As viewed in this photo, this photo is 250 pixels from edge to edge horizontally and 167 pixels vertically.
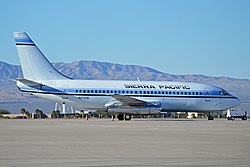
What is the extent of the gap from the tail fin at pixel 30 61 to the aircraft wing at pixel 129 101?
6241 mm

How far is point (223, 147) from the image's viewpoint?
66.7 ft

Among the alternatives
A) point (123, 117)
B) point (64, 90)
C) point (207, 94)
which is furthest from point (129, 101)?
point (207, 94)

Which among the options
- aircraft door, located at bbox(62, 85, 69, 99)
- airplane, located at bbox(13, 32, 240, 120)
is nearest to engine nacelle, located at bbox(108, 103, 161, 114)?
airplane, located at bbox(13, 32, 240, 120)

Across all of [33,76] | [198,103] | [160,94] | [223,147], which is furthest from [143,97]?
[223,147]

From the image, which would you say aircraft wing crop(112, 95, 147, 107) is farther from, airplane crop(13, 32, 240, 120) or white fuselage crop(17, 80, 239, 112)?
white fuselage crop(17, 80, 239, 112)

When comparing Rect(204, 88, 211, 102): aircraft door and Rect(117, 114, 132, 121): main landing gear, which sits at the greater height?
Rect(204, 88, 211, 102): aircraft door

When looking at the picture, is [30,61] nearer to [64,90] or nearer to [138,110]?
[64,90]

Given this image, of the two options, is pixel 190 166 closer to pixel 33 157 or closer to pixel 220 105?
pixel 33 157

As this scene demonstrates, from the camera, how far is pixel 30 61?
2295 inches

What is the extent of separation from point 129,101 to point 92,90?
3.57 meters

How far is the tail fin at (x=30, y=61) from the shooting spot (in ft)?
190

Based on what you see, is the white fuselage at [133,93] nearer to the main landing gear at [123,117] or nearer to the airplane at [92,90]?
the airplane at [92,90]

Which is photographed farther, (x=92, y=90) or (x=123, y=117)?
(x=123, y=117)

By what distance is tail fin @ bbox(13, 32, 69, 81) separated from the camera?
5784cm
